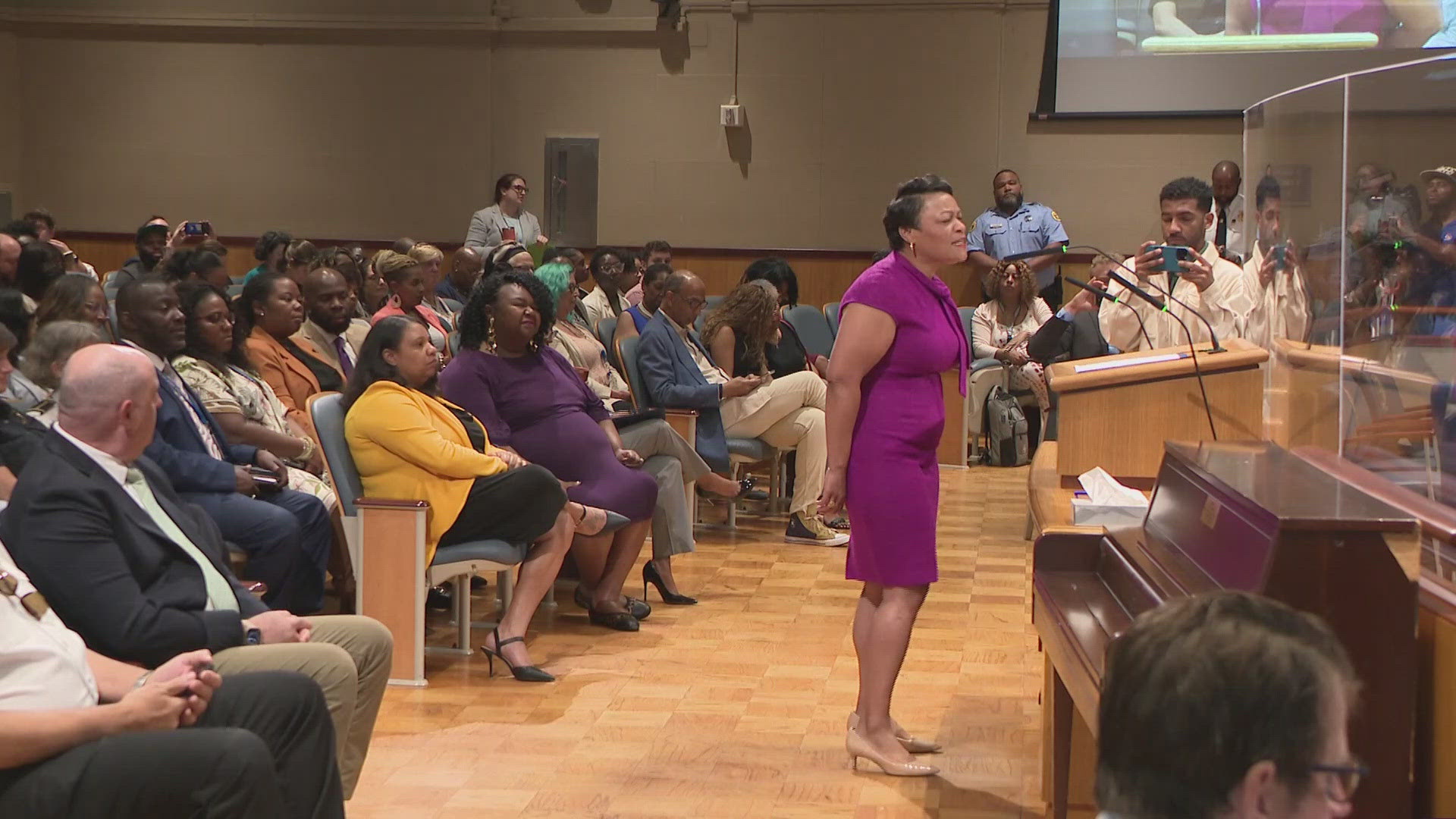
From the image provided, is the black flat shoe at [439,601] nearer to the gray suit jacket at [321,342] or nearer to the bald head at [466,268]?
the gray suit jacket at [321,342]

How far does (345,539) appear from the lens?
4.96m

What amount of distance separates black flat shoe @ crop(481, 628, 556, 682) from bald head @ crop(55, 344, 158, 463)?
1.88 metres

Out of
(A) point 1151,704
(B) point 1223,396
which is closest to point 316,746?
(A) point 1151,704

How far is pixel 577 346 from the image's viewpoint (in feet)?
22.6

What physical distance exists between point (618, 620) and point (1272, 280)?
2.46 metres

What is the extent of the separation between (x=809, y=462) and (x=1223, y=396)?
3255 millimetres

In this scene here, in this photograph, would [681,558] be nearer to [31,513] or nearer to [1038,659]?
[1038,659]

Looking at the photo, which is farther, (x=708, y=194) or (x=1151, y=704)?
(x=708, y=194)

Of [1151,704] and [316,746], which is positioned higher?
[1151,704]

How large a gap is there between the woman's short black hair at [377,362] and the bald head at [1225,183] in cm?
603

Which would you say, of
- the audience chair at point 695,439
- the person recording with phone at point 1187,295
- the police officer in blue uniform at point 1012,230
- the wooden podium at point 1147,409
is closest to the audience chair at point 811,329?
the audience chair at point 695,439

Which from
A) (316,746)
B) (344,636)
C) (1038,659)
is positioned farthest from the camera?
(1038,659)

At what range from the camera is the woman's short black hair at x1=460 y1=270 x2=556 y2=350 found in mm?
4957

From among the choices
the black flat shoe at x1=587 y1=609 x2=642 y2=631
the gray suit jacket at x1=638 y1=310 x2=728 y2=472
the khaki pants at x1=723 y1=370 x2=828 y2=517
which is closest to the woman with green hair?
the gray suit jacket at x1=638 y1=310 x2=728 y2=472
